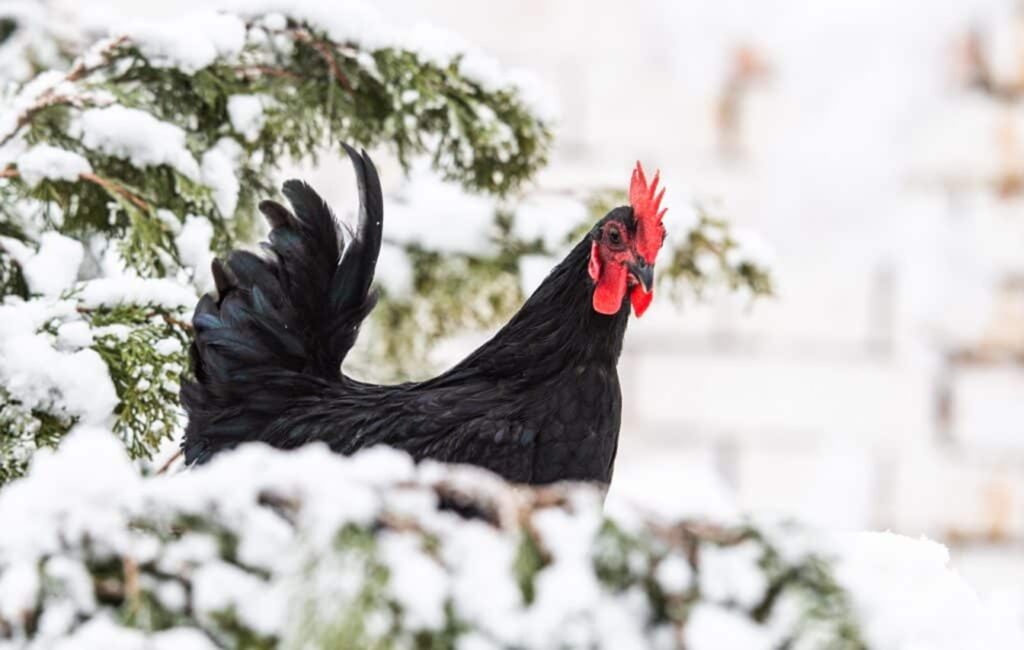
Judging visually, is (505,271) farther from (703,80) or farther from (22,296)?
(703,80)

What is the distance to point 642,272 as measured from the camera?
40.8 inches

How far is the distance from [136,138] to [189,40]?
10 cm

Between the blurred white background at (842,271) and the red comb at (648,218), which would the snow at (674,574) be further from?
the blurred white background at (842,271)

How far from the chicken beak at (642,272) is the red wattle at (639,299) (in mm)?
19

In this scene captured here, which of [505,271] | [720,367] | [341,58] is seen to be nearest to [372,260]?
[341,58]

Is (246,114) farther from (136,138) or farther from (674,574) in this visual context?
(674,574)

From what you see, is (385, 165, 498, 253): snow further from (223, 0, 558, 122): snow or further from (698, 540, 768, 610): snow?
(698, 540, 768, 610): snow

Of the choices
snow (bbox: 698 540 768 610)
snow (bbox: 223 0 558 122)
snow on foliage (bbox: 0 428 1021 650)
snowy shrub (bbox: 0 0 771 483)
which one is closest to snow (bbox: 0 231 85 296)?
snowy shrub (bbox: 0 0 771 483)

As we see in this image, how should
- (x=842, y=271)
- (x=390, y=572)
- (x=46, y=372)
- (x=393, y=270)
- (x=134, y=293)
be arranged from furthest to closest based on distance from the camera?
1. (x=842, y=271)
2. (x=393, y=270)
3. (x=134, y=293)
4. (x=46, y=372)
5. (x=390, y=572)

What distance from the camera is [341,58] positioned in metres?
1.20

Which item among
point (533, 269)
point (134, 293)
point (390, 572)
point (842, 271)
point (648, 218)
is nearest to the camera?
point (390, 572)

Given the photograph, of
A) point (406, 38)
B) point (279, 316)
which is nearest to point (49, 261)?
point (279, 316)

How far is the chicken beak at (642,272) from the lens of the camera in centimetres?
104

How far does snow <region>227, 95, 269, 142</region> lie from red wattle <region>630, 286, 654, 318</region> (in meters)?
0.34
